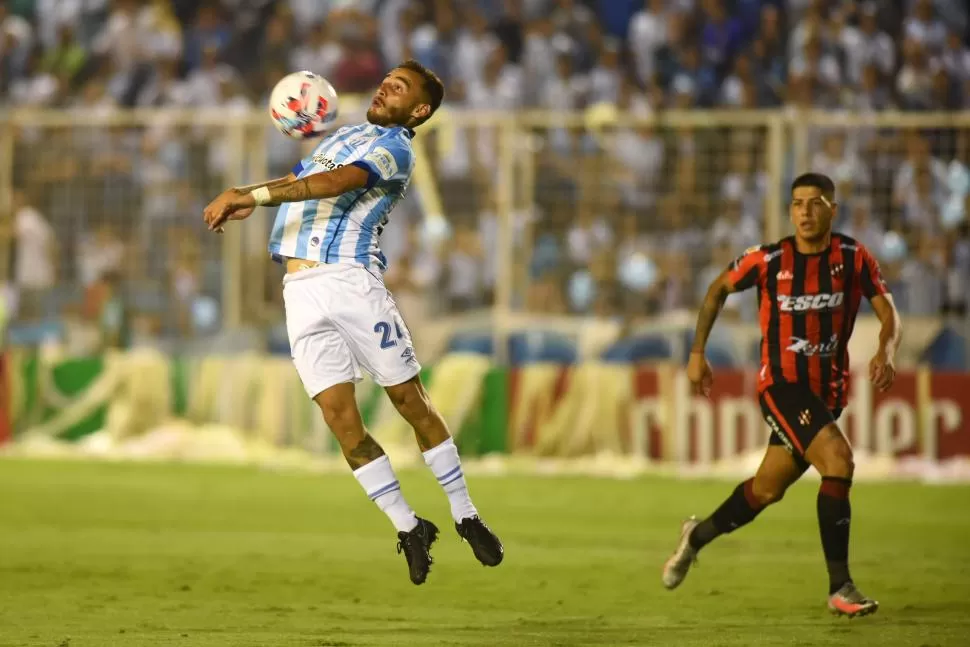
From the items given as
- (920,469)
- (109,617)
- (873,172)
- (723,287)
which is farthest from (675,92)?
(109,617)

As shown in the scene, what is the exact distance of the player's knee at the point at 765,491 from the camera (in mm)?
8500

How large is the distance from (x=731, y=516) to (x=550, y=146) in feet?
28.7

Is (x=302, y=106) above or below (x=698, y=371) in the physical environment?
above

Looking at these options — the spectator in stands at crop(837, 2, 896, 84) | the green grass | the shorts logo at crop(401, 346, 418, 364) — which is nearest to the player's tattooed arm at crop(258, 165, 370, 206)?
the shorts logo at crop(401, 346, 418, 364)

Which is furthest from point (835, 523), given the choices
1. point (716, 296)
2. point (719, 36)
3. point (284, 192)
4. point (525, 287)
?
point (719, 36)

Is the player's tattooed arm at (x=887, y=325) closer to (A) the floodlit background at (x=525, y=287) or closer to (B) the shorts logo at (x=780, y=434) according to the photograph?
(B) the shorts logo at (x=780, y=434)

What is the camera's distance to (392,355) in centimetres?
805

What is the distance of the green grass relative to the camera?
7.58 m

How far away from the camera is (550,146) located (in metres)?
17.0

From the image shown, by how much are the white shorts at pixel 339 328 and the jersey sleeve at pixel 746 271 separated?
1818 mm

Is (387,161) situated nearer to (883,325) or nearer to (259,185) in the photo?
(259,185)

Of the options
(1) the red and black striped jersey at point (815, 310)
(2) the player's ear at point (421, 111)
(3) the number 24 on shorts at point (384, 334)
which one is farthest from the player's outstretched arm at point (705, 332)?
(2) the player's ear at point (421, 111)

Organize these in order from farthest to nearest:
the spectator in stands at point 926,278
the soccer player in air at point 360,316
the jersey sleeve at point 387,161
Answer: the spectator in stands at point 926,278
the soccer player in air at point 360,316
the jersey sleeve at point 387,161

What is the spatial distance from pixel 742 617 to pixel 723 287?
1.72m
